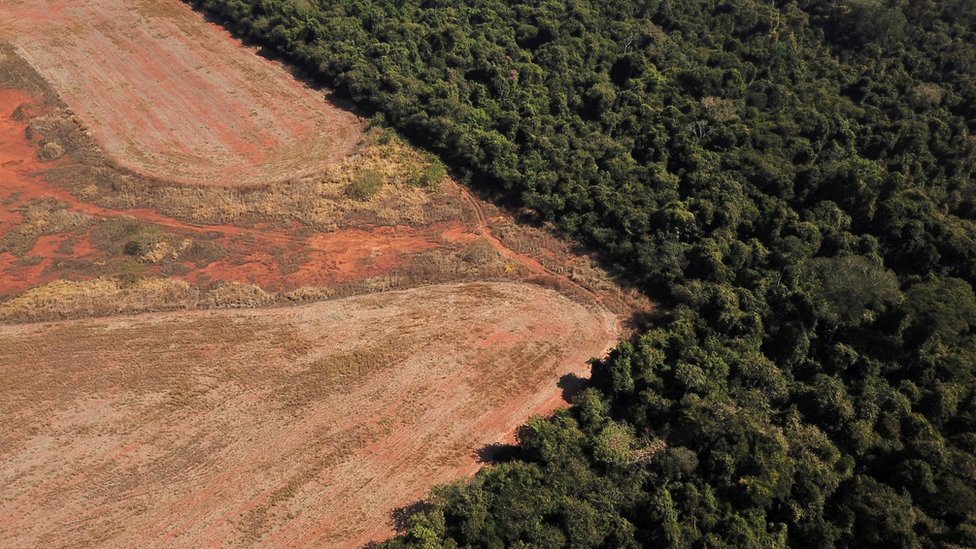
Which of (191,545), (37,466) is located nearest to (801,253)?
(191,545)

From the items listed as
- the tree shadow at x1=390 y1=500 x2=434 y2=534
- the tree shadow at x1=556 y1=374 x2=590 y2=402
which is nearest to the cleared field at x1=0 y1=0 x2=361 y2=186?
the tree shadow at x1=556 y1=374 x2=590 y2=402

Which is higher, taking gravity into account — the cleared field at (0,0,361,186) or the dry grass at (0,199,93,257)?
the cleared field at (0,0,361,186)

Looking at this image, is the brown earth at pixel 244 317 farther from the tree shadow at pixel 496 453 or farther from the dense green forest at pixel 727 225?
the dense green forest at pixel 727 225

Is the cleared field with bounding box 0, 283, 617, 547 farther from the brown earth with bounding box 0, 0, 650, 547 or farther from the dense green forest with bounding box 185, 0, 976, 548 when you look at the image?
the dense green forest with bounding box 185, 0, 976, 548

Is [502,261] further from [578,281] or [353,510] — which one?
[353,510]

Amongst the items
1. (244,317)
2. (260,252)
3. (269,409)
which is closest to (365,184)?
(260,252)

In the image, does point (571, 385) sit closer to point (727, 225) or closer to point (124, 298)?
point (727, 225)

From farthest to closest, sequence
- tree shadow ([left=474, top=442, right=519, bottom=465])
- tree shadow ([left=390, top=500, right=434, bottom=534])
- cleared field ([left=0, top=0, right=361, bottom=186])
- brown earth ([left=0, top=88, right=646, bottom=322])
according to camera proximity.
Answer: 1. cleared field ([left=0, top=0, right=361, bottom=186])
2. brown earth ([left=0, top=88, right=646, bottom=322])
3. tree shadow ([left=474, top=442, right=519, bottom=465])
4. tree shadow ([left=390, top=500, right=434, bottom=534])
